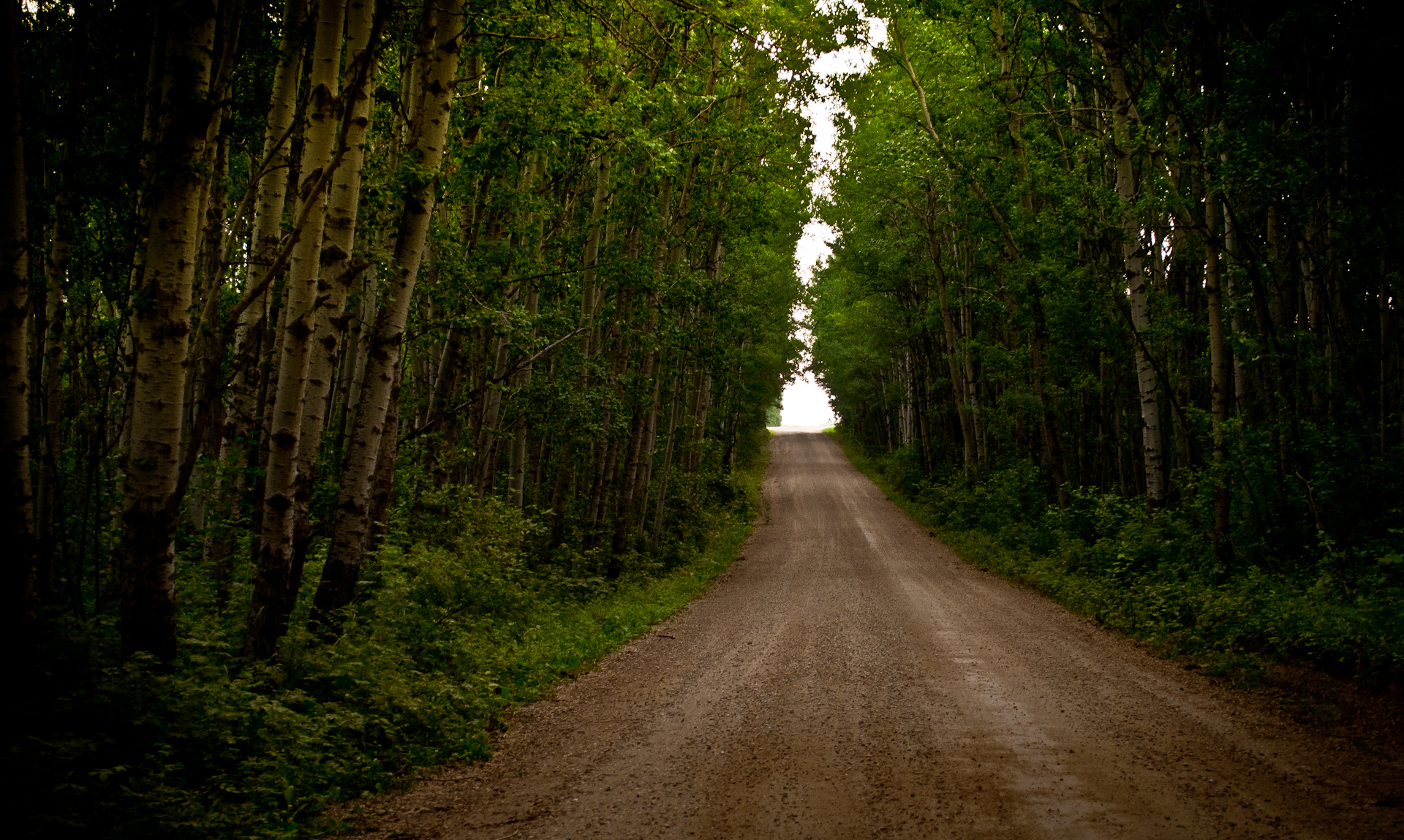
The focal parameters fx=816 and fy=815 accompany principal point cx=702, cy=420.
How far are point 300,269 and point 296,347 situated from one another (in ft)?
2.06

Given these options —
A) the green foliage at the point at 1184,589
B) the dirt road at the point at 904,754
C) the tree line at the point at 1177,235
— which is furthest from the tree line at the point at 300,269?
the green foliage at the point at 1184,589

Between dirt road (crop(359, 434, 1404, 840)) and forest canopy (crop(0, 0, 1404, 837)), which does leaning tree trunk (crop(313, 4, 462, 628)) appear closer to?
forest canopy (crop(0, 0, 1404, 837))

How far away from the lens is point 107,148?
17.6 feet

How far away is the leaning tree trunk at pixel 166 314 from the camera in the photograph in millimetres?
5039

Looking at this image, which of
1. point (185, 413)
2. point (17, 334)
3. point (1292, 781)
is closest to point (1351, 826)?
point (1292, 781)

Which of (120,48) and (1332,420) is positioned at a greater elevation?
(120,48)

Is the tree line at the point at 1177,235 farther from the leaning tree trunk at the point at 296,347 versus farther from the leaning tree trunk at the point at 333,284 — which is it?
the leaning tree trunk at the point at 296,347

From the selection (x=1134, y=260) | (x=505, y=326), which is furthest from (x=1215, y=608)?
(x=505, y=326)

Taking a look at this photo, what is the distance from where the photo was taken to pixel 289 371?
249 inches

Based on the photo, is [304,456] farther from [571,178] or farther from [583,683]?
[571,178]

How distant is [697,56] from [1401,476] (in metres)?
12.4

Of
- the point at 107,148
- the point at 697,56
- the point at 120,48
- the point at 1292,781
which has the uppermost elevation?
the point at 697,56

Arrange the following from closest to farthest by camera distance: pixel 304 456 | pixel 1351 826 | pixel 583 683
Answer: pixel 1351 826, pixel 304 456, pixel 583 683

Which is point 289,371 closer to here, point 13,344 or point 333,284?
point 333,284
